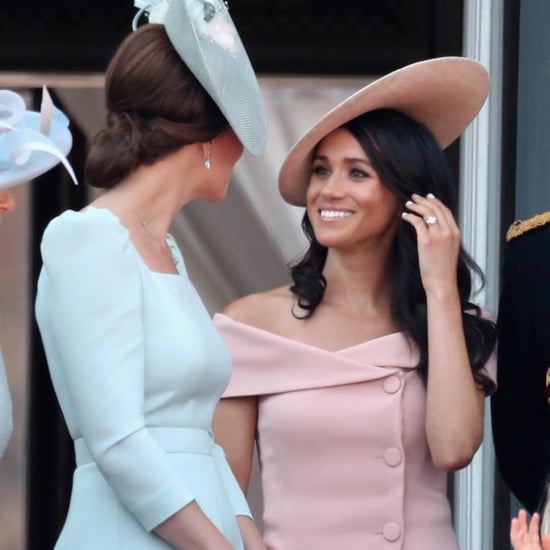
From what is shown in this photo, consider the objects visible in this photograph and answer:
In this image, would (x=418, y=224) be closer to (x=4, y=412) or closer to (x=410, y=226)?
(x=410, y=226)

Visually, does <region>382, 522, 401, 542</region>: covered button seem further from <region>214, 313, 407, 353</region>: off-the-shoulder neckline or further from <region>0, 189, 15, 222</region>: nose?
<region>0, 189, 15, 222</region>: nose

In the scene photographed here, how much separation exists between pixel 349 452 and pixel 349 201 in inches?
20.0

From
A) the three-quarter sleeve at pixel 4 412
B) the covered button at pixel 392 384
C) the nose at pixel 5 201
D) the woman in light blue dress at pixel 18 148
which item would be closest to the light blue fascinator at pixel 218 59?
the woman in light blue dress at pixel 18 148

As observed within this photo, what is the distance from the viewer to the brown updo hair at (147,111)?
2.80m

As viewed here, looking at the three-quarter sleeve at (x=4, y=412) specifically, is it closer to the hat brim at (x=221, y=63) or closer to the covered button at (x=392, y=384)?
the hat brim at (x=221, y=63)

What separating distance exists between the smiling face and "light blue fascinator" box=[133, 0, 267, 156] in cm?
64

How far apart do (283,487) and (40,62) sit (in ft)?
5.99

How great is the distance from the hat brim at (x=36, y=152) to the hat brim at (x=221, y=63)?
268 mm

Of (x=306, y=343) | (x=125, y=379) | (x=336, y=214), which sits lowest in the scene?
(x=306, y=343)

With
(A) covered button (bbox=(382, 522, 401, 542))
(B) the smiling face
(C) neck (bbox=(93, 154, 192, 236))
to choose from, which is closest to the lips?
(B) the smiling face

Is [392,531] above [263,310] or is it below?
below

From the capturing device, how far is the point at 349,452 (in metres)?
3.46

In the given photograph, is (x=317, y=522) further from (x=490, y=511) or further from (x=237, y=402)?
(x=490, y=511)

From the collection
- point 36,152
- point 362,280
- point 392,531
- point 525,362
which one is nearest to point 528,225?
point 525,362
